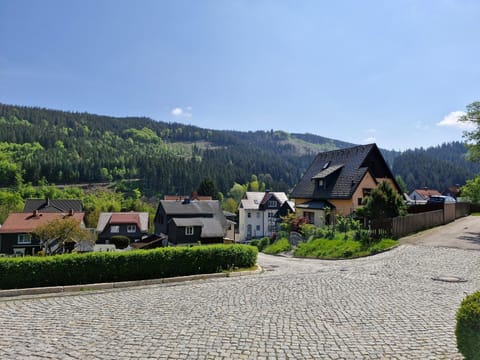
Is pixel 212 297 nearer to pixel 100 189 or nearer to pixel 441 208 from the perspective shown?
pixel 441 208

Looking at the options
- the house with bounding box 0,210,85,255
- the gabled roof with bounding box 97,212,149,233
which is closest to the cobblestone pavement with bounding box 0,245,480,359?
the house with bounding box 0,210,85,255

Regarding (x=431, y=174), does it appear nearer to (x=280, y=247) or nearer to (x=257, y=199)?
(x=257, y=199)

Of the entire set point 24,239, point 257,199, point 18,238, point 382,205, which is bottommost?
point 24,239

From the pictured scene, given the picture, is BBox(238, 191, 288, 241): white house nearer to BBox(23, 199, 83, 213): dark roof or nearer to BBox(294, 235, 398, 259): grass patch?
BBox(23, 199, 83, 213): dark roof

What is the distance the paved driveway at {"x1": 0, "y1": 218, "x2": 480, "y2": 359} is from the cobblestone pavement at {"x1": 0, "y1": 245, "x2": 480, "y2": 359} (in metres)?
0.02

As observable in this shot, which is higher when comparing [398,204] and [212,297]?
[398,204]

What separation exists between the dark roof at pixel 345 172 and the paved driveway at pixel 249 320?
20.9 metres

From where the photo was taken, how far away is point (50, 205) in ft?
229

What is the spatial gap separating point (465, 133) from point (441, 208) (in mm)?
7127

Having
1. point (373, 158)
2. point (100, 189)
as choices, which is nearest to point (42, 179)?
point (100, 189)

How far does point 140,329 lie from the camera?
25.2 feet

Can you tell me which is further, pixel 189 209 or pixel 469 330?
pixel 189 209

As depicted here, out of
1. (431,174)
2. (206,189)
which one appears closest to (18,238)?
(206,189)

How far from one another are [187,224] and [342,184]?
21651 mm
